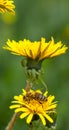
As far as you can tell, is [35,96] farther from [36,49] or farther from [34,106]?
[36,49]

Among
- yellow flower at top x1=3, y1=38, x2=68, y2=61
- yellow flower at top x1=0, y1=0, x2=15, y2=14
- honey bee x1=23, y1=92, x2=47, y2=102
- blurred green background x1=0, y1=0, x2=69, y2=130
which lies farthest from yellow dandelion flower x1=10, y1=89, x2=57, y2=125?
blurred green background x1=0, y1=0, x2=69, y2=130

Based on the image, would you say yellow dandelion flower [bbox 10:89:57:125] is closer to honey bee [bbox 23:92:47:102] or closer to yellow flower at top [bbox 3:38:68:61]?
honey bee [bbox 23:92:47:102]

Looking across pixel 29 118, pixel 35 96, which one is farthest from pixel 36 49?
pixel 29 118

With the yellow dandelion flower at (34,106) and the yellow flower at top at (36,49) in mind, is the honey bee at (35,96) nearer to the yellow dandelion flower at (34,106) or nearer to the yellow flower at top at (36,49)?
the yellow dandelion flower at (34,106)

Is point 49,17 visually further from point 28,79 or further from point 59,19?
point 28,79

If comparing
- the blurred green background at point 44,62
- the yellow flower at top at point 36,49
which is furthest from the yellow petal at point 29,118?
the blurred green background at point 44,62

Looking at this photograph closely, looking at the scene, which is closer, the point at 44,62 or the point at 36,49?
the point at 36,49

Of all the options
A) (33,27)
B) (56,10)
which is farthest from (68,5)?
(33,27)
